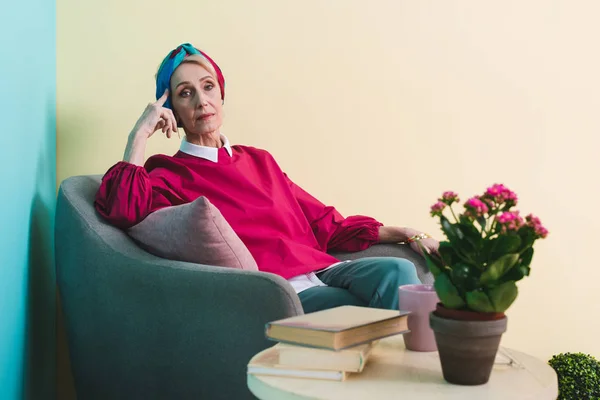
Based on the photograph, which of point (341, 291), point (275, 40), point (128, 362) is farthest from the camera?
point (275, 40)

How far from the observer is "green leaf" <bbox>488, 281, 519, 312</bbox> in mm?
923

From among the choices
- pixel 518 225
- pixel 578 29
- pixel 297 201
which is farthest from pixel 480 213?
pixel 578 29

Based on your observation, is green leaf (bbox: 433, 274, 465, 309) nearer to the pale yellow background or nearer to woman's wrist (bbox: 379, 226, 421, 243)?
woman's wrist (bbox: 379, 226, 421, 243)

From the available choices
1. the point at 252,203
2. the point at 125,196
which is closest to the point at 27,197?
→ the point at 125,196

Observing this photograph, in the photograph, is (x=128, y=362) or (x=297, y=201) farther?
(x=297, y=201)

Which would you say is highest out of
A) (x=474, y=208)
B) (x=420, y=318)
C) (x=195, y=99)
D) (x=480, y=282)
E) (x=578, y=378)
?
(x=195, y=99)

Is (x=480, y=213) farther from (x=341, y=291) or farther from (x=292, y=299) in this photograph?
(x=341, y=291)

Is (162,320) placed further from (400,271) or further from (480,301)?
(480,301)

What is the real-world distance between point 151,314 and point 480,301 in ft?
2.79

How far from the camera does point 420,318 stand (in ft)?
3.76

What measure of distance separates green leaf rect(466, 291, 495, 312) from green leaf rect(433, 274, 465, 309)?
0.06ft

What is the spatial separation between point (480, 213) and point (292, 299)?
516 mm

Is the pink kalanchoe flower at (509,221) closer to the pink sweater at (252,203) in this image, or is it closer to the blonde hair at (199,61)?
the pink sweater at (252,203)

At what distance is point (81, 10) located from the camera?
2.35 m
